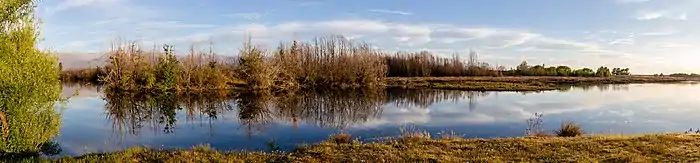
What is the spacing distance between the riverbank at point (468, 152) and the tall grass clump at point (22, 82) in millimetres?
1926

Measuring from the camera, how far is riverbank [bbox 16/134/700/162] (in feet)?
31.6

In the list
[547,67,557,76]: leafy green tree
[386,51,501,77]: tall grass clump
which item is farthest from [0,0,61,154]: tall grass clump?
[547,67,557,76]: leafy green tree

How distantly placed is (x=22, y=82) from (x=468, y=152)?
9.08 meters

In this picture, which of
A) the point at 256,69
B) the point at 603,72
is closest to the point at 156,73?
the point at 256,69

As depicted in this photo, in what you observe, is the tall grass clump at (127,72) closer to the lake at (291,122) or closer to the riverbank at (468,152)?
the lake at (291,122)

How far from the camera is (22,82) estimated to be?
10820 mm

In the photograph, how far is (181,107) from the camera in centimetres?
2703

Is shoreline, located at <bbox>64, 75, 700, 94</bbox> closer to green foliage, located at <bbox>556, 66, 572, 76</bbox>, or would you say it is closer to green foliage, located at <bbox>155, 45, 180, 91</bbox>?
green foliage, located at <bbox>155, 45, 180, 91</bbox>

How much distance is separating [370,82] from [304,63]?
6.94m

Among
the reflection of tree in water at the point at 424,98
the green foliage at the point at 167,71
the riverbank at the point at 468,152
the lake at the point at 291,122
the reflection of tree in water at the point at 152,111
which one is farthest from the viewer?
the green foliage at the point at 167,71

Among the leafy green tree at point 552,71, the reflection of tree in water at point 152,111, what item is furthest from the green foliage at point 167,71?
the leafy green tree at point 552,71

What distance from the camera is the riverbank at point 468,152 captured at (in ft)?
31.6

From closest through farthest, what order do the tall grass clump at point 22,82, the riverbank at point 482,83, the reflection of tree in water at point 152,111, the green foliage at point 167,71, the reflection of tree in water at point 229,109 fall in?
the tall grass clump at point 22,82
the reflection of tree in water at point 152,111
the reflection of tree in water at point 229,109
the green foliage at point 167,71
the riverbank at point 482,83

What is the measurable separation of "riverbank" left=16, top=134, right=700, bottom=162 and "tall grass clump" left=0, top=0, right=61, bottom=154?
1926 millimetres
